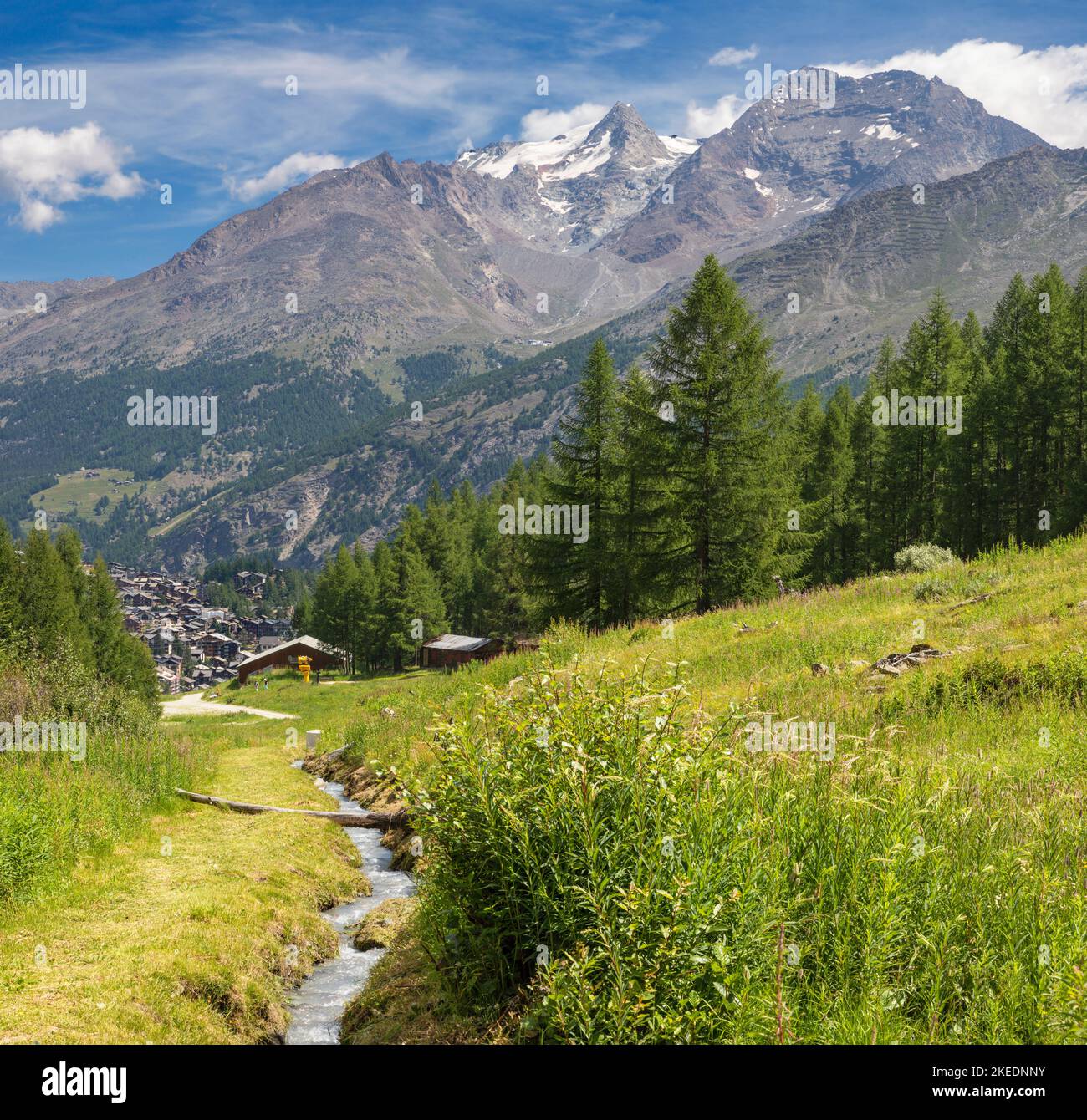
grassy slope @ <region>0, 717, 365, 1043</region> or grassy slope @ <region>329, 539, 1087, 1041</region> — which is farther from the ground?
grassy slope @ <region>329, 539, 1087, 1041</region>

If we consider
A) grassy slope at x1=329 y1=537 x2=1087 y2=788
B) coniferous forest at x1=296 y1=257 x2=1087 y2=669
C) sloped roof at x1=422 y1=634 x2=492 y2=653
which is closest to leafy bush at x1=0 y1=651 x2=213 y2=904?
grassy slope at x1=329 y1=537 x2=1087 y2=788

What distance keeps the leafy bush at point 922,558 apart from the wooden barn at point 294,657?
83837mm

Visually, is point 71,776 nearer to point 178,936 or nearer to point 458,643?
point 178,936

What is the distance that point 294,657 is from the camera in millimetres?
98500

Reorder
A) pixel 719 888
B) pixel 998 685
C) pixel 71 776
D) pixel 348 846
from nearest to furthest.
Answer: pixel 719 888, pixel 998 685, pixel 71 776, pixel 348 846

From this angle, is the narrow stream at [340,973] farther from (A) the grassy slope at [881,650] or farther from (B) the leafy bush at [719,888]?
(B) the leafy bush at [719,888]

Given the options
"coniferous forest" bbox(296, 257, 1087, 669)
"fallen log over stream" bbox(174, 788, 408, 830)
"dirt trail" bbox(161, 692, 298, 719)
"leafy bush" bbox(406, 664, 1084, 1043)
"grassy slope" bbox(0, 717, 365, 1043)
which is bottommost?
Answer: "dirt trail" bbox(161, 692, 298, 719)

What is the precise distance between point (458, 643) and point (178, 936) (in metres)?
72.6

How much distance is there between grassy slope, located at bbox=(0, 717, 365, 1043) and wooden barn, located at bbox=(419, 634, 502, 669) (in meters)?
60.5

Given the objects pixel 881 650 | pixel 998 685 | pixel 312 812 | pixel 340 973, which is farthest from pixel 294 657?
pixel 998 685

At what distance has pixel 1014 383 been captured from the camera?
47219 mm

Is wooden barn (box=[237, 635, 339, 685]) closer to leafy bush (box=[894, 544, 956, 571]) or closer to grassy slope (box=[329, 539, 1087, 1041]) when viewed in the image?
grassy slope (box=[329, 539, 1087, 1041])

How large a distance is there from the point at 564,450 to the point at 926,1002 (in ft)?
113

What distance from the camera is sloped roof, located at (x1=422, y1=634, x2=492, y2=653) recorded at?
79.8 m
